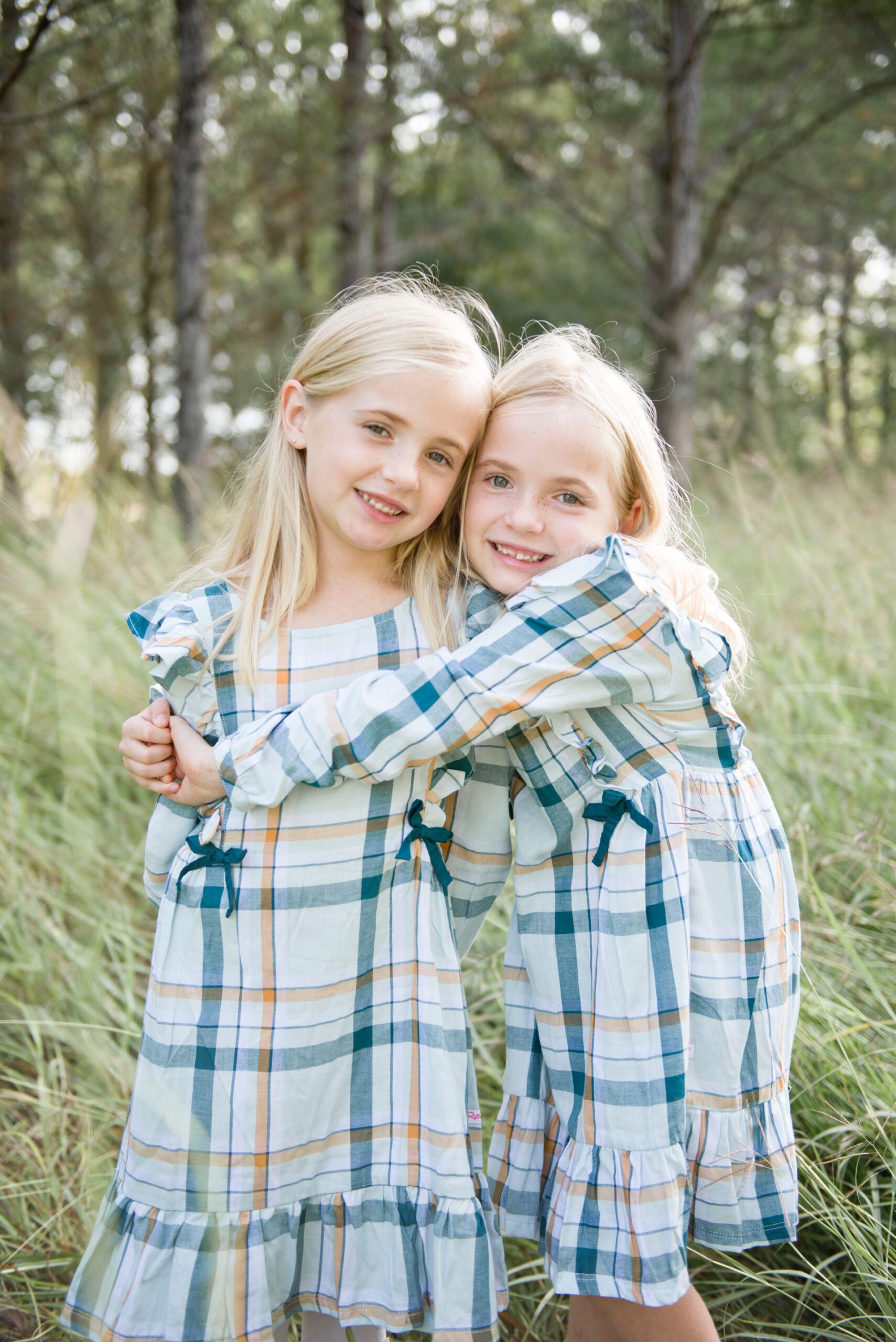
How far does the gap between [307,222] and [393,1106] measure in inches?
382

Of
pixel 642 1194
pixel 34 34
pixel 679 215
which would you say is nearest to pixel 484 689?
pixel 642 1194

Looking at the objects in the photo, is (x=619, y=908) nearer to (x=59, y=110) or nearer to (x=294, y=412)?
(x=294, y=412)

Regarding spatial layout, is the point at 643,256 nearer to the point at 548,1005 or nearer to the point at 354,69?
the point at 354,69

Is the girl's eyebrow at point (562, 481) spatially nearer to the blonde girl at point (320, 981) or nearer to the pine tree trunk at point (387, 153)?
the blonde girl at point (320, 981)

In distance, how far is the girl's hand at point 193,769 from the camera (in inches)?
52.5

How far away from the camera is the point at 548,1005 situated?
1.36m

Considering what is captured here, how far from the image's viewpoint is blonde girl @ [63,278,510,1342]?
127 centimetres

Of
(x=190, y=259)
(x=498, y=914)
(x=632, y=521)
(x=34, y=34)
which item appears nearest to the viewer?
(x=632, y=521)

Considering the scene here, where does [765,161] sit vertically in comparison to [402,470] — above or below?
above

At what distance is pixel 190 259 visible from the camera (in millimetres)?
4684

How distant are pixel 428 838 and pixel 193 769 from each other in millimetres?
361

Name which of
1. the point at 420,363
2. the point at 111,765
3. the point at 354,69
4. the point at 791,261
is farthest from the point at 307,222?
the point at 420,363

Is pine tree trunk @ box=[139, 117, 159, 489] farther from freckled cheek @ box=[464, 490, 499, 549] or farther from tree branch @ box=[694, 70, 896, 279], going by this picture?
freckled cheek @ box=[464, 490, 499, 549]

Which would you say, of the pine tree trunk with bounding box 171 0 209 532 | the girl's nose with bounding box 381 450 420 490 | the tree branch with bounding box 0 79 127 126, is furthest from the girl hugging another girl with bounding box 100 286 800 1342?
the pine tree trunk with bounding box 171 0 209 532
